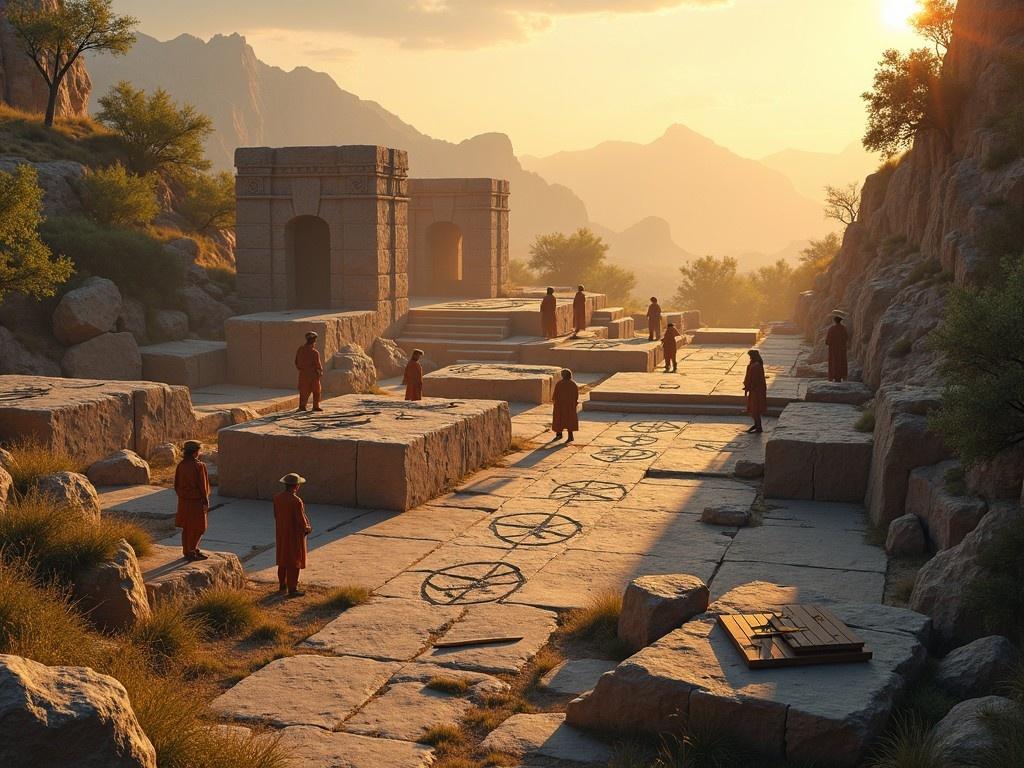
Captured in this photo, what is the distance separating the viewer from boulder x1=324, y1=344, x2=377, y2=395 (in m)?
20.5

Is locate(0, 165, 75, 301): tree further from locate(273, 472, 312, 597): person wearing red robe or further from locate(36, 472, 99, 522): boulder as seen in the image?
locate(273, 472, 312, 597): person wearing red robe

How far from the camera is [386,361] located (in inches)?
926

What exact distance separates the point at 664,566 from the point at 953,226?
1095 cm

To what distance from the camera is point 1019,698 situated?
6297 mm

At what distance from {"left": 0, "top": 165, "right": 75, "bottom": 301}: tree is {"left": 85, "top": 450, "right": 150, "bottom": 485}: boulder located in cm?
317

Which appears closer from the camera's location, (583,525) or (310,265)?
(583,525)

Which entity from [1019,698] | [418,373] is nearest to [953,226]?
[418,373]

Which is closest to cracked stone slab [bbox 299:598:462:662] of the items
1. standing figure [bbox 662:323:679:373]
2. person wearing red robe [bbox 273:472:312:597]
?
person wearing red robe [bbox 273:472:312:597]

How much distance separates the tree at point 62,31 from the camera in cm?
2783

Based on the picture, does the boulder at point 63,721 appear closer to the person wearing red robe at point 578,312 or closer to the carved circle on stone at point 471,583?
the carved circle on stone at point 471,583

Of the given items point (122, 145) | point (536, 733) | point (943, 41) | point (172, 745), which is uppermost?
point (943, 41)

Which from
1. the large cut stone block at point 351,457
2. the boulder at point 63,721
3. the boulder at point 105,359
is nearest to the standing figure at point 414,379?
the large cut stone block at point 351,457

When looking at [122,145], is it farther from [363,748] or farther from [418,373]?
[363,748]

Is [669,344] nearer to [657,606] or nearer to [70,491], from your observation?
[70,491]
